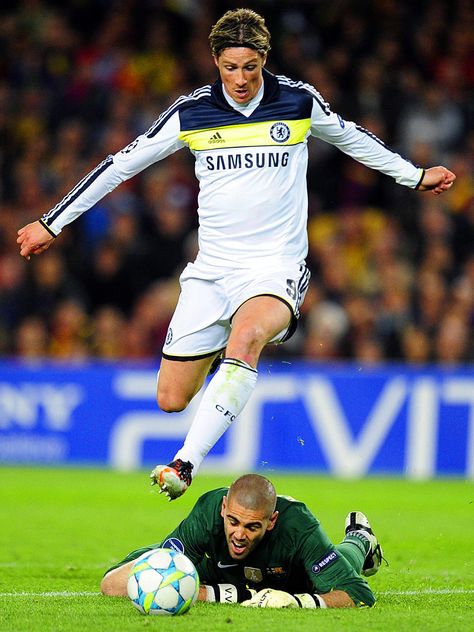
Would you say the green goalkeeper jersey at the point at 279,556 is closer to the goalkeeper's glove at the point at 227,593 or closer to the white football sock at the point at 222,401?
the goalkeeper's glove at the point at 227,593

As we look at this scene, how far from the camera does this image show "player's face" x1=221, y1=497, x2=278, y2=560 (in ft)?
21.3

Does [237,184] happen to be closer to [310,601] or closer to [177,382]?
[177,382]

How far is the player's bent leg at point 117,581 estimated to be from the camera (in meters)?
6.96

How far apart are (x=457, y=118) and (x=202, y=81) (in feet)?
11.5

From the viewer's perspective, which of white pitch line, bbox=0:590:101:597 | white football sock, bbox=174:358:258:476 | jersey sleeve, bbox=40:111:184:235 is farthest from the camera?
jersey sleeve, bbox=40:111:184:235

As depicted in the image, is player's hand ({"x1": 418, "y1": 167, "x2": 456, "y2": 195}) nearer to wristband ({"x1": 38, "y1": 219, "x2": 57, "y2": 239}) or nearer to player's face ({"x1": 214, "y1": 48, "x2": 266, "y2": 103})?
player's face ({"x1": 214, "y1": 48, "x2": 266, "y2": 103})

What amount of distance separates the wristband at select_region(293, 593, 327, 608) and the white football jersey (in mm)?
1986

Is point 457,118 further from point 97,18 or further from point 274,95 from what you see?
point 274,95

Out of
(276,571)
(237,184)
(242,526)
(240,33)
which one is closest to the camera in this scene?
(242,526)

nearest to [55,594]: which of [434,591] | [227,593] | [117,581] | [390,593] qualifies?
[117,581]

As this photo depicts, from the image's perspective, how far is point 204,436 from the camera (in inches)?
270

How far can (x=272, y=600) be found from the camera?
6605 mm

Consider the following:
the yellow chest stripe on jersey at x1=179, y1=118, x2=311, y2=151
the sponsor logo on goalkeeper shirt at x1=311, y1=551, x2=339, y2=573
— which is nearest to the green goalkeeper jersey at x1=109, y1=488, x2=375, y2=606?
the sponsor logo on goalkeeper shirt at x1=311, y1=551, x2=339, y2=573

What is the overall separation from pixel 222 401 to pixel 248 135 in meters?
1.63
